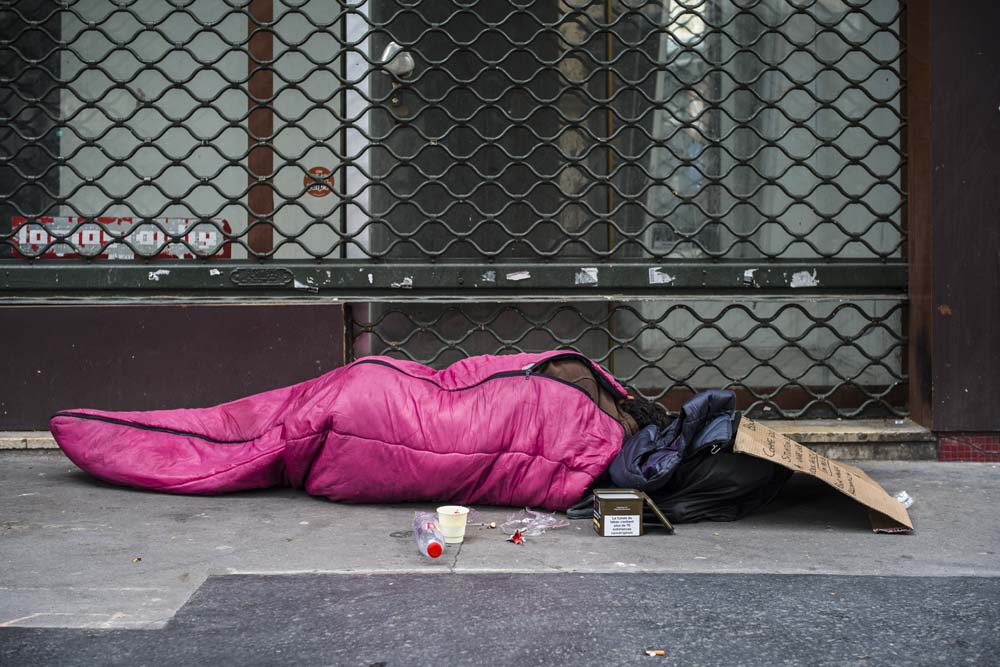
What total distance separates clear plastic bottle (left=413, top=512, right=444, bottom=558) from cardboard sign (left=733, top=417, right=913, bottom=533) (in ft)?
3.41

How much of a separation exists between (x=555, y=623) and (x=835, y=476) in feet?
4.52

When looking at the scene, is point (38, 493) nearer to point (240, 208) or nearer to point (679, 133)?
point (240, 208)

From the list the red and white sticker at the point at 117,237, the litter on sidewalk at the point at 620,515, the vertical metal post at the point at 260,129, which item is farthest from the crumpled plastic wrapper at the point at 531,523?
the red and white sticker at the point at 117,237

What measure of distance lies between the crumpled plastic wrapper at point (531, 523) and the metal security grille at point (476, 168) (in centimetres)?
127

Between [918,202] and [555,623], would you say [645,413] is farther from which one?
[918,202]

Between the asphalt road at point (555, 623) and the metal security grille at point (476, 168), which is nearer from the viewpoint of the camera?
the asphalt road at point (555, 623)

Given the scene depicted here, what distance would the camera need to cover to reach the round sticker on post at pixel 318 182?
14.3 ft

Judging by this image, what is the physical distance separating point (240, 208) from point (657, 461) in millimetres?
2510

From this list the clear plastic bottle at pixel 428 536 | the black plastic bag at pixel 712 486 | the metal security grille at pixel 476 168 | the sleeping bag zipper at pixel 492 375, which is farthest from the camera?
the metal security grille at pixel 476 168

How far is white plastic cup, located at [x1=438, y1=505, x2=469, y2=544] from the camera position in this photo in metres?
2.80

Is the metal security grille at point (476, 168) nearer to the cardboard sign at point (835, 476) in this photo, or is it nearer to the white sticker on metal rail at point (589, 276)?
the white sticker on metal rail at point (589, 276)

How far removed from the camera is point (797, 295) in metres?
4.41

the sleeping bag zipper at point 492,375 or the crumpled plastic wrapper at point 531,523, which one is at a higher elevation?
the sleeping bag zipper at point 492,375

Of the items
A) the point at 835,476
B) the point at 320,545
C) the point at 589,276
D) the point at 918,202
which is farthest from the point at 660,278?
the point at 320,545
